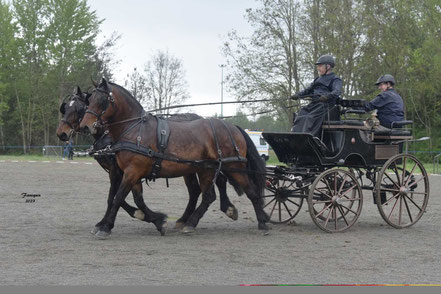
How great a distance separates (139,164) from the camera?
814 centimetres

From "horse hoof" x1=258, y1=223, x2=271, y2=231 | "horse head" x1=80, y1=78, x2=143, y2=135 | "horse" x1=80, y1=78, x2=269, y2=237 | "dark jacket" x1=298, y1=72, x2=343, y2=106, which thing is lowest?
"horse hoof" x1=258, y1=223, x2=271, y2=231

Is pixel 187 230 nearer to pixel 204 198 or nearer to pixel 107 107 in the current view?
pixel 204 198

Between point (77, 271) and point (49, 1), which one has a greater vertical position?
point (49, 1)

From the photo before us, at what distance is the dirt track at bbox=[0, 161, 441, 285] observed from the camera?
5.66 meters

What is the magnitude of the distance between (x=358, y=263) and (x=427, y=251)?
1.38 metres

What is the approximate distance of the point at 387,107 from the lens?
9789 mm

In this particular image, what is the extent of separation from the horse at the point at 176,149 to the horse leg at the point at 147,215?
354 millimetres

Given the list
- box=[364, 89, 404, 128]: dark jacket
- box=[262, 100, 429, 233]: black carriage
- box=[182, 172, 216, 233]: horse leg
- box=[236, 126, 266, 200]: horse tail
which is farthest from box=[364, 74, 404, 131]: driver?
box=[182, 172, 216, 233]: horse leg

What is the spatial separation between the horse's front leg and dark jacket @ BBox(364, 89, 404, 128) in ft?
13.0

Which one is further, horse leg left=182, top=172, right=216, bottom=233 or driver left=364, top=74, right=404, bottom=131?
driver left=364, top=74, right=404, bottom=131

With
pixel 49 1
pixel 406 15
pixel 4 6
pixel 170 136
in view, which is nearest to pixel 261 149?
pixel 406 15

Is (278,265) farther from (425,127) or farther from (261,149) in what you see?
(425,127)

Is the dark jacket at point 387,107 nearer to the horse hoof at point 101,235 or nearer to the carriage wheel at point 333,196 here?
the carriage wheel at point 333,196

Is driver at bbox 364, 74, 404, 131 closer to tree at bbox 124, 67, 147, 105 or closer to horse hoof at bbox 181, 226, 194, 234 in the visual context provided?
horse hoof at bbox 181, 226, 194, 234
